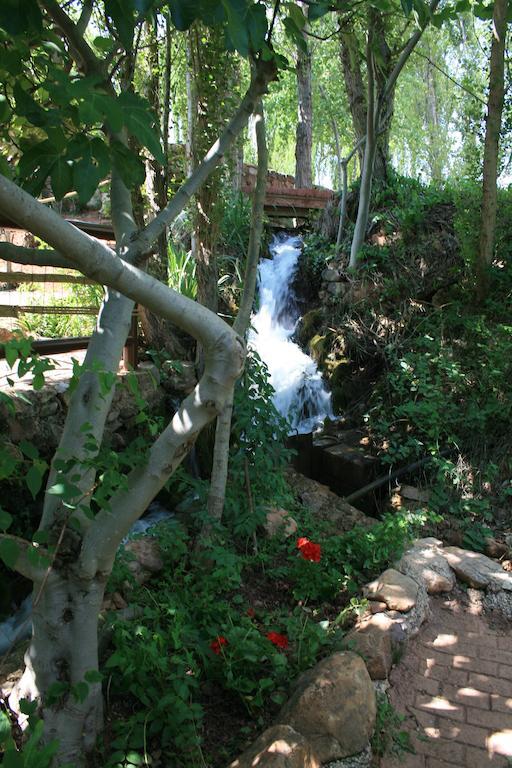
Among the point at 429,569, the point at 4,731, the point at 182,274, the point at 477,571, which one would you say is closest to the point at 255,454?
the point at 429,569

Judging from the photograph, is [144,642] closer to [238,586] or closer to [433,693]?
[238,586]

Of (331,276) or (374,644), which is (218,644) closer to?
(374,644)

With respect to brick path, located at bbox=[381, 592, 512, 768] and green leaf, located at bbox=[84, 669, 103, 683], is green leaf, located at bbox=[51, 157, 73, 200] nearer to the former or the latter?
green leaf, located at bbox=[84, 669, 103, 683]

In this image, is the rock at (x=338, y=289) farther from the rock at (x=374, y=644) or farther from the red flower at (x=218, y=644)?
the red flower at (x=218, y=644)

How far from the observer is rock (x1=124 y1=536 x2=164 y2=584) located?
11.3ft

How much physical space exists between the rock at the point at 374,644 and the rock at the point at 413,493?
8.16 ft

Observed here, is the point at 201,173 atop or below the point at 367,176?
below

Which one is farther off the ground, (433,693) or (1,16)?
(1,16)

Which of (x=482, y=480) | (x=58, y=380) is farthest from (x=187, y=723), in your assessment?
(x=482, y=480)

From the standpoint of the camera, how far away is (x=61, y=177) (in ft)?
5.33

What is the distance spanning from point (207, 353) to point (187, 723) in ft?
5.05

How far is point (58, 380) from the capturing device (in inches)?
171

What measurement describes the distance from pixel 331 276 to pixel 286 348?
134 cm

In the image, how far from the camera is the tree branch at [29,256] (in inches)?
77.1
